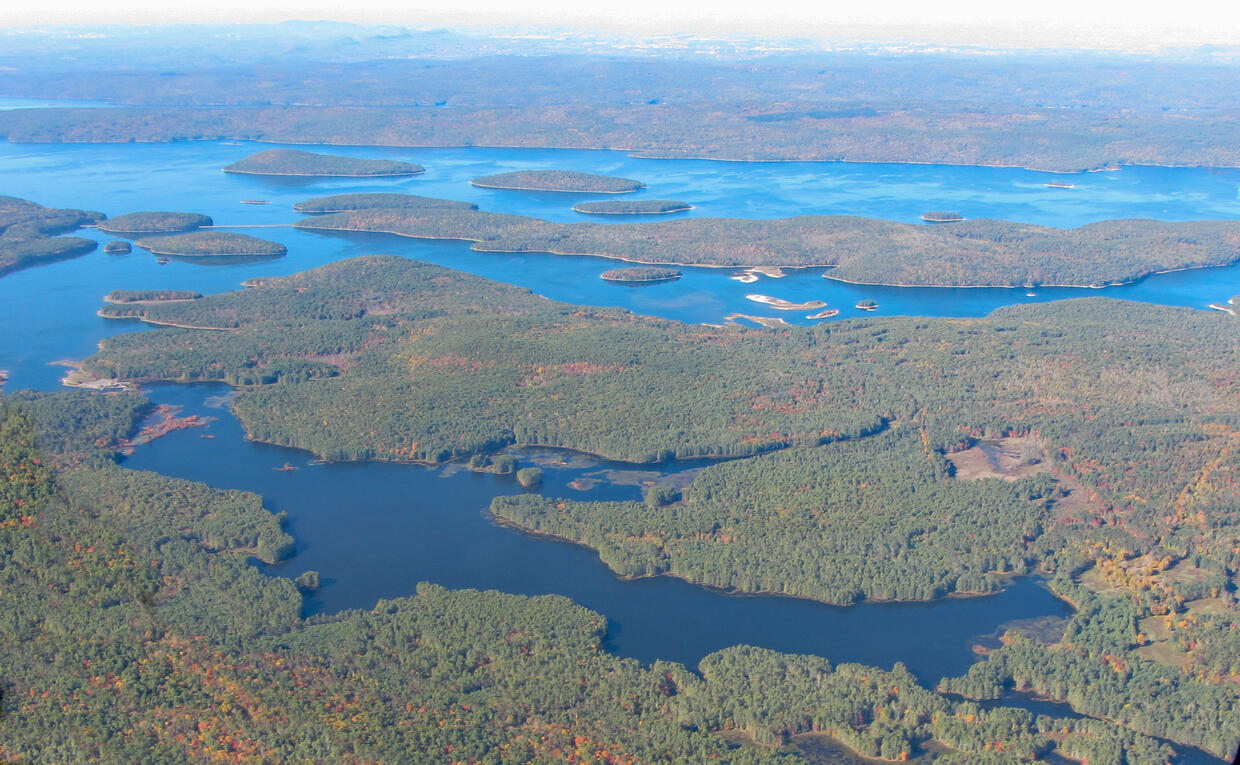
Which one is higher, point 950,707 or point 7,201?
point 7,201

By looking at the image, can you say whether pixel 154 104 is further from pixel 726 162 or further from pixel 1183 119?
pixel 1183 119

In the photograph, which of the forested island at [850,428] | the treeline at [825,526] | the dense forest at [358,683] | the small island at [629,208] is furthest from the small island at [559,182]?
the dense forest at [358,683]

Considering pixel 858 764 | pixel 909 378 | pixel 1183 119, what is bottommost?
pixel 858 764

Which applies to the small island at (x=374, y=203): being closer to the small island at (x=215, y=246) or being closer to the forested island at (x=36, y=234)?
the small island at (x=215, y=246)

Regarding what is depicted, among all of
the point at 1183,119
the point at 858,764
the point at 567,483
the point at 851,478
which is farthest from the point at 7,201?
the point at 1183,119

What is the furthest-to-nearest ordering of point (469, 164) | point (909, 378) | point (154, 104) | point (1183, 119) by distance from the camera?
point (154, 104) → point (1183, 119) → point (469, 164) → point (909, 378)

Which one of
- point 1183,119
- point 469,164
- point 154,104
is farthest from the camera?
point 154,104

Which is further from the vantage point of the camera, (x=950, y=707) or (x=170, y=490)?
(x=170, y=490)
